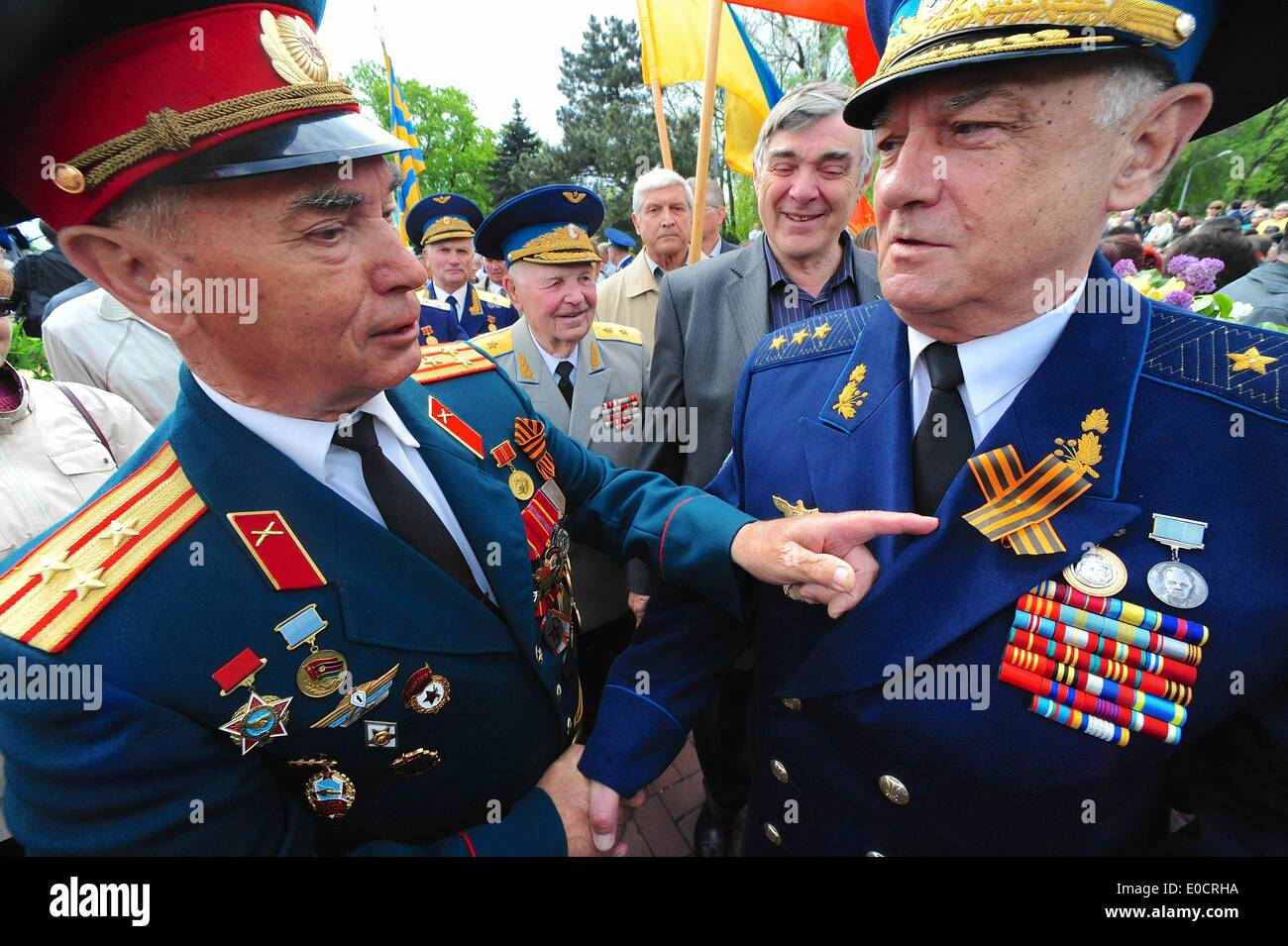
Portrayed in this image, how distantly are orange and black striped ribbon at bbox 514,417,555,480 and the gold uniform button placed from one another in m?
1.25

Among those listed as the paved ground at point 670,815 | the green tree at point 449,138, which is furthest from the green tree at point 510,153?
the paved ground at point 670,815

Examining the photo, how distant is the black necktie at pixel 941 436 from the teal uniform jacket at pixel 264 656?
49cm

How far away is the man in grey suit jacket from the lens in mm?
2820

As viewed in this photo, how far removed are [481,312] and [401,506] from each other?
236 inches

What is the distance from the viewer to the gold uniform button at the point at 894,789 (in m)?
1.34

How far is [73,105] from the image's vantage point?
1122 millimetres

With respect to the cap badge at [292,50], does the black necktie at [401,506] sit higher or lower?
lower

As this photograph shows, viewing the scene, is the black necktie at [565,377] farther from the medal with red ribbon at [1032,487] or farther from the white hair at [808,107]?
the medal with red ribbon at [1032,487]

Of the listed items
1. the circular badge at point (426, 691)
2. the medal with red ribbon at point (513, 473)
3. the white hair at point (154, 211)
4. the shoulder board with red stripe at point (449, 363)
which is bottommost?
the circular badge at point (426, 691)

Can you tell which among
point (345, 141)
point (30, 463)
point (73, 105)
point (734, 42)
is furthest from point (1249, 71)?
point (734, 42)

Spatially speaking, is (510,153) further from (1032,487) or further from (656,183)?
(1032,487)

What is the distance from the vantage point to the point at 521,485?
187 centimetres

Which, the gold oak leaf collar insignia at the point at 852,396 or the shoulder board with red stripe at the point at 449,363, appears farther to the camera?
the shoulder board with red stripe at the point at 449,363

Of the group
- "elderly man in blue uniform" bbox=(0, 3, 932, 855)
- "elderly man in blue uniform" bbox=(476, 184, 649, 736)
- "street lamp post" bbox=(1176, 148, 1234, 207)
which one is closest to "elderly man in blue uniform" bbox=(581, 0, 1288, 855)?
"elderly man in blue uniform" bbox=(0, 3, 932, 855)
